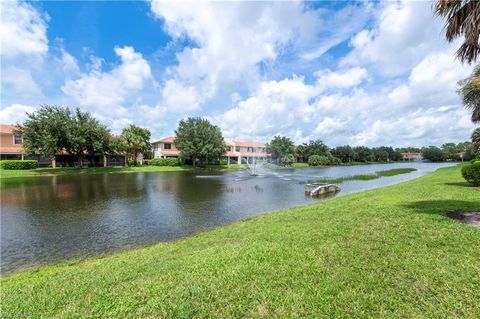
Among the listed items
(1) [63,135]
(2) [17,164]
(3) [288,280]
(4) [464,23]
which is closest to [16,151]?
(2) [17,164]

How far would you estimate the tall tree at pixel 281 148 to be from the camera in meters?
71.1

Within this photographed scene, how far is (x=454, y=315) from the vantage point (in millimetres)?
3240

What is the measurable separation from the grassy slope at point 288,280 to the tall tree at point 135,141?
48470 mm

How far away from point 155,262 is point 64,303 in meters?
2.00

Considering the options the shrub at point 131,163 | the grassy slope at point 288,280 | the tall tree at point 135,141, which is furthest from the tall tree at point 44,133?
the grassy slope at point 288,280

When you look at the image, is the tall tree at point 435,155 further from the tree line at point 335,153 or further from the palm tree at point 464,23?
the palm tree at point 464,23

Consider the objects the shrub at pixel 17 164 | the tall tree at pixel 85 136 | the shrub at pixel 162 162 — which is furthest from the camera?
the shrub at pixel 162 162

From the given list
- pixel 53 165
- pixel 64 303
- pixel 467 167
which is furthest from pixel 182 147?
pixel 64 303

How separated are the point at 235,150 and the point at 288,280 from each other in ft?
246

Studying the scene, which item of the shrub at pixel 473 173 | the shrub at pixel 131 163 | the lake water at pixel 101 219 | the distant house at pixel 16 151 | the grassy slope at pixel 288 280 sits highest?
the distant house at pixel 16 151

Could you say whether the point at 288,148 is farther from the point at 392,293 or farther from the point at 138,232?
the point at 392,293

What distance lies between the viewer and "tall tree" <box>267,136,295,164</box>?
71125 millimetres

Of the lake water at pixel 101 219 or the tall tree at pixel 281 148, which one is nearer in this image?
the lake water at pixel 101 219

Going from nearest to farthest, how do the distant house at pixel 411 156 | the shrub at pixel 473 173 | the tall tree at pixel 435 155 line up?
the shrub at pixel 473 173 → the tall tree at pixel 435 155 → the distant house at pixel 411 156
